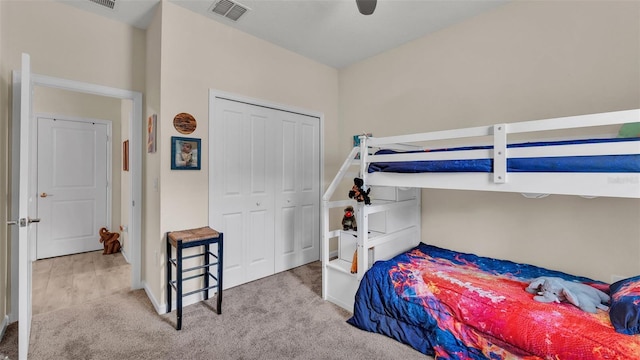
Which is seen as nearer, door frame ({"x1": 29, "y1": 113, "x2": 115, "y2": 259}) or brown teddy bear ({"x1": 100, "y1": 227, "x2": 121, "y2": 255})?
door frame ({"x1": 29, "y1": 113, "x2": 115, "y2": 259})

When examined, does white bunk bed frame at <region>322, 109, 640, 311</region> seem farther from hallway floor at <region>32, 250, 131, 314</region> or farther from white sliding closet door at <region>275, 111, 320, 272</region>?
hallway floor at <region>32, 250, 131, 314</region>

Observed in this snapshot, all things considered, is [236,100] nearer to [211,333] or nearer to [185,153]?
[185,153]

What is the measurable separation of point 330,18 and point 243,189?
1892 mm

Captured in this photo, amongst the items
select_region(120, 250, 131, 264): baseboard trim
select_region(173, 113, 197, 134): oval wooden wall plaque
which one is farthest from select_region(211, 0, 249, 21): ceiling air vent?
select_region(120, 250, 131, 264): baseboard trim

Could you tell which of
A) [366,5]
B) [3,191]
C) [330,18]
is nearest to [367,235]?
[366,5]

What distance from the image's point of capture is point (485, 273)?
2.09m

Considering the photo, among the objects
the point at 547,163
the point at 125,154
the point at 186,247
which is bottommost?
the point at 186,247

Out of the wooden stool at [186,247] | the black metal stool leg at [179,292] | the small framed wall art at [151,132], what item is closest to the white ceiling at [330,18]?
the small framed wall art at [151,132]

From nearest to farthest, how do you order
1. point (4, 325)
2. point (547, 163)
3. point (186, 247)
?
point (547, 163)
point (4, 325)
point (186, 247)

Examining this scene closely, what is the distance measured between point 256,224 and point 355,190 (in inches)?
A: 50.9

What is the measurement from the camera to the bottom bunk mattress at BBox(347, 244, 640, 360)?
1354mm

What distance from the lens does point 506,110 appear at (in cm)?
241

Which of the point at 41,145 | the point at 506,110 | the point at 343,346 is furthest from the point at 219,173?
the point at 41,145

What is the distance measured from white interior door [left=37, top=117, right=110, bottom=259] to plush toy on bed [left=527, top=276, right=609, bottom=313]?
5.22m
